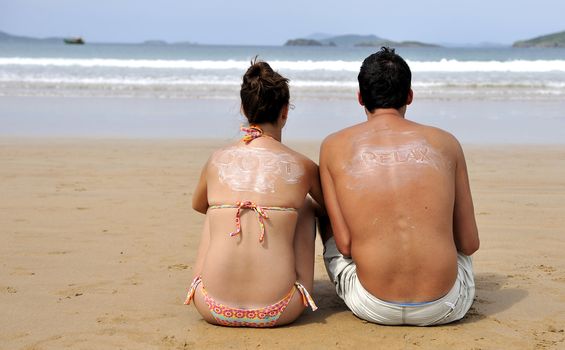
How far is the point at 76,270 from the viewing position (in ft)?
14.7

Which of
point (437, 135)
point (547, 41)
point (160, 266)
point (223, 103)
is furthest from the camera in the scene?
point (547, 41)

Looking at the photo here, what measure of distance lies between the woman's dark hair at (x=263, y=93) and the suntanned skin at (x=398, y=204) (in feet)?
1.02

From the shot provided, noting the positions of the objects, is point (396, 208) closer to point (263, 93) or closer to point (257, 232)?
point (257, 232)

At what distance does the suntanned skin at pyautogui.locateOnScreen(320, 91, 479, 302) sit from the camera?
330 centimetres

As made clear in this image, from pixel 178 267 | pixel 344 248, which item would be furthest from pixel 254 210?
pixel 178 267

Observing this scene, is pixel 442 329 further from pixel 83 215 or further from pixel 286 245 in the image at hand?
pixel 83 215

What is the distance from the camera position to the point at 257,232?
3350mm

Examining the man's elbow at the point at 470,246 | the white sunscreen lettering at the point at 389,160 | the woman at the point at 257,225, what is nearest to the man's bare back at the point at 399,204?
the white sunscreen lettering at the point at 389,160

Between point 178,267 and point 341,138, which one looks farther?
point 178,267

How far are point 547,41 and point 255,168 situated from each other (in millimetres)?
106141

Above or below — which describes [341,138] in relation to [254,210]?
above

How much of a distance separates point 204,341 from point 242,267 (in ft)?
1.26

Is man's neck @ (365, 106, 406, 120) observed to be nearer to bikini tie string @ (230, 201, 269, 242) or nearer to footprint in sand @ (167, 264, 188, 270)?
bikini tie string @ (230, 201, 269, 242)

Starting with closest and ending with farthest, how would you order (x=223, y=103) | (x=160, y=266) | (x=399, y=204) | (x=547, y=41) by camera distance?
(x=399, y=204) → (x=160, y=266) → (x=223, y=103) → (x=547, y=41)
